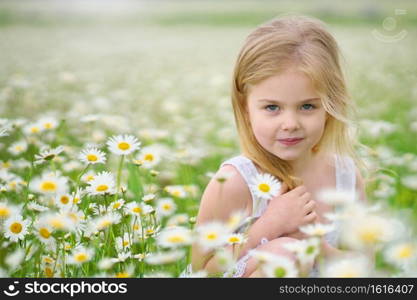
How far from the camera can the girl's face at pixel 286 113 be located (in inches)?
56.5

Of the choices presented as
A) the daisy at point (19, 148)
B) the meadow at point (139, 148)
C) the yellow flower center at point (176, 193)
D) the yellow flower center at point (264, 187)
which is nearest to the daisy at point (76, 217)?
the meadow at point (139, 148)

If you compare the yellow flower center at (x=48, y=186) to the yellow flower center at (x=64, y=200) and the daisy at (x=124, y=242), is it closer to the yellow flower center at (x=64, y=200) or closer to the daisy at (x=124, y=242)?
the yellow flower center at (x=64, y=200)

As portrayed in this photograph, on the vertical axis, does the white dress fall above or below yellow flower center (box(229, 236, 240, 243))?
above

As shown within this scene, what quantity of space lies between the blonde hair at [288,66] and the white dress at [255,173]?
4 centimetres

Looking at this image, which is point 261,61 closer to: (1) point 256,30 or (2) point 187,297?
(1) point 256,30

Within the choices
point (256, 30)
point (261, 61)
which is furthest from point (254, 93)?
point (256, 30)

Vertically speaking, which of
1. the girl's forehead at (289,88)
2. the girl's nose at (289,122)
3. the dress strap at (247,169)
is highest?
the girl's forehead at (289,88)

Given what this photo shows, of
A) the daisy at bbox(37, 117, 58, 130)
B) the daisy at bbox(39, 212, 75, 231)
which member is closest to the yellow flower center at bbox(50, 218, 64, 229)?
the daisy at bbox(39, 212, 75, 231)

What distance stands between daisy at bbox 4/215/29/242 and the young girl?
422mm

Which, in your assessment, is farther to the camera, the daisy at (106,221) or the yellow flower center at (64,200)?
the yellow flower center at (64,200)

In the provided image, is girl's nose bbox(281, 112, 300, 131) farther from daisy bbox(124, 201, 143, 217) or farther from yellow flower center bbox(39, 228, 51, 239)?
yellow flower center bbox(39, 228, 51, 239)

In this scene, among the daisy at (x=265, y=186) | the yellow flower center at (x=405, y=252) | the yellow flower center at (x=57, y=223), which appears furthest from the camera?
the daisy at (x=265, y=186)

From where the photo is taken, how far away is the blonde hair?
147 centimetres

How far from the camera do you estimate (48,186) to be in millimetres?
1383
